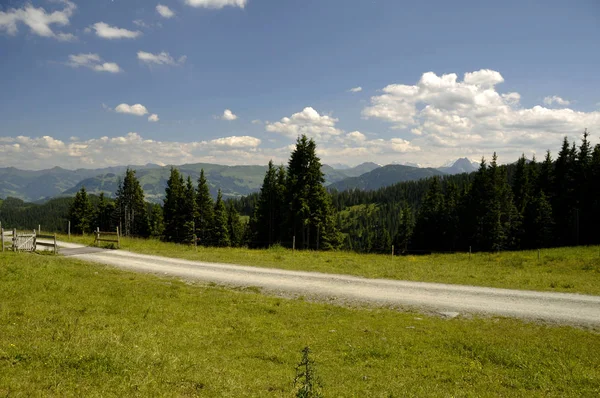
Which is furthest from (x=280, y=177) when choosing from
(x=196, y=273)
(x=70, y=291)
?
(x=70, y=291)

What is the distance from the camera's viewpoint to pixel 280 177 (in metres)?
61.8

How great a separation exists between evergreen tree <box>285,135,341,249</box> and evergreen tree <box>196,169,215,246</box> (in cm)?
2983

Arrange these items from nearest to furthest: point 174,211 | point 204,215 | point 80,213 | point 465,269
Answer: point 465,269
point 204,215
point 174,211
point 80,213

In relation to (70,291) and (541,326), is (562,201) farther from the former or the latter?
(70,291)

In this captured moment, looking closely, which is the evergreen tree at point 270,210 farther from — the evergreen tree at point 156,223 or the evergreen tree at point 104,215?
the evergreen tree at point 104,215

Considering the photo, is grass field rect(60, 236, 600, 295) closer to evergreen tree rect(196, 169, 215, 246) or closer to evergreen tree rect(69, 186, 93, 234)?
evergreen tree rect(196, 169, 215, 246)

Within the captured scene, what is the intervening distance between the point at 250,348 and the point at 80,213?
91303 mm

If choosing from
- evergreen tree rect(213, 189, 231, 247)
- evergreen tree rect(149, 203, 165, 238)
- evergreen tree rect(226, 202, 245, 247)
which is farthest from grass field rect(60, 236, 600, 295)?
evergreen tree rect(149, 203, 165, 238)

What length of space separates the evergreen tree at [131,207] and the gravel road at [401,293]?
69555 mm

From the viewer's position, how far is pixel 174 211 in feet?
247

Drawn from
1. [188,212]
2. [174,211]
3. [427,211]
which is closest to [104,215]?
[174,211]

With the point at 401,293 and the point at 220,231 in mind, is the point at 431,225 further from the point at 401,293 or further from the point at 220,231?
the point at 401,293

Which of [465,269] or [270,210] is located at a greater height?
[270,210]

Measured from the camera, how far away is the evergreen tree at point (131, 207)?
8750 cm
